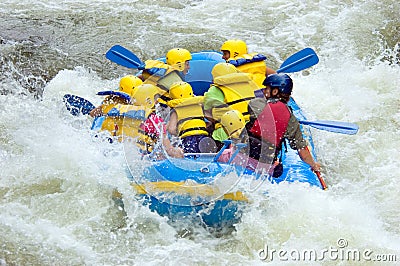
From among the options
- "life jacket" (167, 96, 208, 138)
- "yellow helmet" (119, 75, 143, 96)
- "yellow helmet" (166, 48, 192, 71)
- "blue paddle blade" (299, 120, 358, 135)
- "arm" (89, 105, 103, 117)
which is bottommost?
"blue paddle blade" (299, 120, 358, 135)

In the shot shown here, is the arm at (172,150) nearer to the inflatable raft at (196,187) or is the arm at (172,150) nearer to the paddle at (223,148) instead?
the inflatable raft at (196,187)

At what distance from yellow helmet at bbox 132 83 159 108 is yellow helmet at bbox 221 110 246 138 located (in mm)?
703

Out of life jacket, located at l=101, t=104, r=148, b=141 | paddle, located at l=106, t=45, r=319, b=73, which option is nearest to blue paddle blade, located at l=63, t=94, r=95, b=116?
life jacket, located at l=101, t=104, r=148, b=141

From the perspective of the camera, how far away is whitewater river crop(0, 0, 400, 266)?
402cm

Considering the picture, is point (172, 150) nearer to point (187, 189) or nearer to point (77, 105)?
point (187, 189)

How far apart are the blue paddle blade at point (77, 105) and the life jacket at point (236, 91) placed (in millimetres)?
1230

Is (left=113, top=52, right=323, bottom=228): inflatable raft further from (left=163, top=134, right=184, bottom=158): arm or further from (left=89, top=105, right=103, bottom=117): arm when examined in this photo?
(left=89, top=105, right=103, bottom=117): arm

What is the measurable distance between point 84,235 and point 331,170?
2370 millimetres

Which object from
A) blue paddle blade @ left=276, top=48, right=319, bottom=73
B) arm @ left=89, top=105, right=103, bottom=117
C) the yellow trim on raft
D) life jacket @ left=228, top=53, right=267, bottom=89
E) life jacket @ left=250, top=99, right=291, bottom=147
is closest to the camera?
the yellow trim on raft

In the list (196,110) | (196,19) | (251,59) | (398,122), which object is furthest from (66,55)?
(398,122)

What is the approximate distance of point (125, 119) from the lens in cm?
446

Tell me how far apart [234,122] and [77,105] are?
1654mm

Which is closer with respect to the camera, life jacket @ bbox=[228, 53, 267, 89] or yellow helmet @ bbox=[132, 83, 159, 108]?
yellow helmet @ bbox=[132, 83, 159, 108]

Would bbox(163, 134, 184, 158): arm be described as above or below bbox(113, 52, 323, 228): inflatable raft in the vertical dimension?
above
